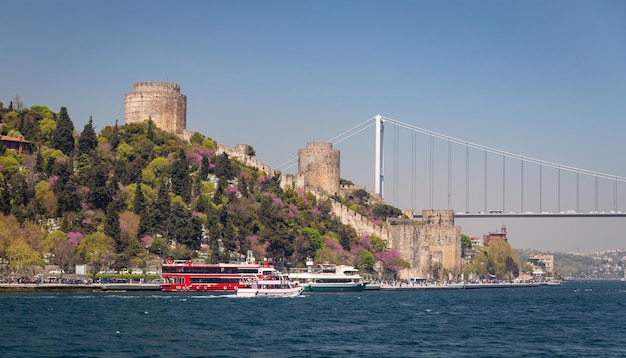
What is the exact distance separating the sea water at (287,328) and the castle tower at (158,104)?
111 feet

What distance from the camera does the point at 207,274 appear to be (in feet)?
263

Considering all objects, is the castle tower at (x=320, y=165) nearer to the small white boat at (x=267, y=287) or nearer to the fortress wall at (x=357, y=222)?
the fortress wall at (x=357, y=222)

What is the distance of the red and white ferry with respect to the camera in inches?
3081

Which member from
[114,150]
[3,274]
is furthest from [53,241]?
[114,150]

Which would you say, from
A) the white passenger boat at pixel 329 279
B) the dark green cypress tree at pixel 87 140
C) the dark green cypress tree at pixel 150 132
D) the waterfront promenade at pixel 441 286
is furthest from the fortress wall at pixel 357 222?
the dark green cypress tree at pixel 87 140

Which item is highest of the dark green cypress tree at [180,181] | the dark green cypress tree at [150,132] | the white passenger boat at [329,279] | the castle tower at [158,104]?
the castle tower at [158,104]

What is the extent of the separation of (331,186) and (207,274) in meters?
37.0

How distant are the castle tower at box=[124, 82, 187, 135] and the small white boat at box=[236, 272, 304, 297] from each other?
97.8ft

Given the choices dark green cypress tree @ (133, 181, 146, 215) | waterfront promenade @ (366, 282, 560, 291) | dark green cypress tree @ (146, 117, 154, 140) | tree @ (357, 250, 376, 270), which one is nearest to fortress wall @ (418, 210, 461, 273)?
waterfront promenade @ (366, 282, 560, 291)

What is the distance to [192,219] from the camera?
86.0 meters

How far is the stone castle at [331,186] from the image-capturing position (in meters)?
105

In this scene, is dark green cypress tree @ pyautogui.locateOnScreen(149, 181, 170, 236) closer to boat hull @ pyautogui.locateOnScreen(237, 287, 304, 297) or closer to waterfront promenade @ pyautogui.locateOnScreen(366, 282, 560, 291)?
boat hull @ pyautogui.locateOnScreen(237, 287, 304, 297)

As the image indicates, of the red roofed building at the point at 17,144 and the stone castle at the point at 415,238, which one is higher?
the red roofed building at the point at 17,144

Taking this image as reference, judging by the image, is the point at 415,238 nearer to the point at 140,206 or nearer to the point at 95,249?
the point at 140,206
